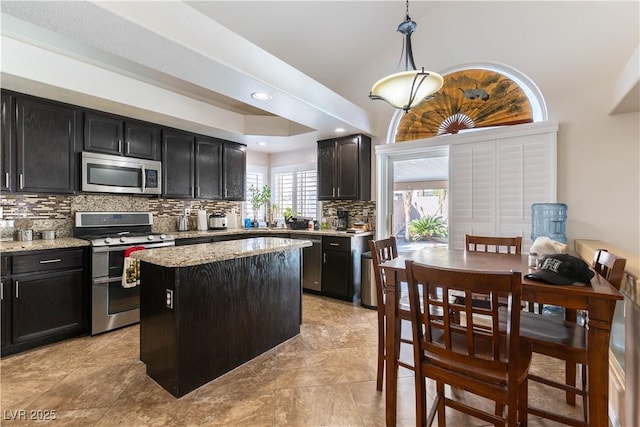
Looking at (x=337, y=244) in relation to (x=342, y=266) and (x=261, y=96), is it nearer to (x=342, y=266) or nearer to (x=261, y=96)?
(x=342, y=266)

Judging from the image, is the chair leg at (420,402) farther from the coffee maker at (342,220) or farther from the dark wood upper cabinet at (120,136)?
the dark wood upper cabinet at (120,136)

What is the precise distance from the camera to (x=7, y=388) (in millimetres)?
2023

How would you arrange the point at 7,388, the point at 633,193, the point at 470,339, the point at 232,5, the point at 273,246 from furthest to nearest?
the point at 232,5 → the point at 633,193 → the point at 273,246 → the point at 7,388 → the point at 470,339

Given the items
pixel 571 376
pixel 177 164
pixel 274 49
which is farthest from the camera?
pixel 177 164

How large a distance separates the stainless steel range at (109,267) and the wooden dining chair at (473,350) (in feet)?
9.34

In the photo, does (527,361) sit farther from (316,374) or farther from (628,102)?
(628,102)

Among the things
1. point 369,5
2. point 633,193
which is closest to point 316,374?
point 633,193

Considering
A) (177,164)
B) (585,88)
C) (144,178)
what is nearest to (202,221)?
(177,164)

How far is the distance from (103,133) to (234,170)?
5.78 feet

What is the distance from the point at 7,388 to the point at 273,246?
6.76 feet

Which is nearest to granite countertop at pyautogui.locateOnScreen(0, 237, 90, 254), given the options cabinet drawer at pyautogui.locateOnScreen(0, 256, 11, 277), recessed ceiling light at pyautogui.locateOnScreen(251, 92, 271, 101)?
cabinet drawer at pyautogui.locateOnScreen(0, 256, 11, 277)

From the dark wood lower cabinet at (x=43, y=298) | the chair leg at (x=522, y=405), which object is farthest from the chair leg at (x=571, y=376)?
the dark wood lower cabinet at (x=43, y=298)

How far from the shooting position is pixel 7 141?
2.59 metres

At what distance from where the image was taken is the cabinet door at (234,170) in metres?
4.49
